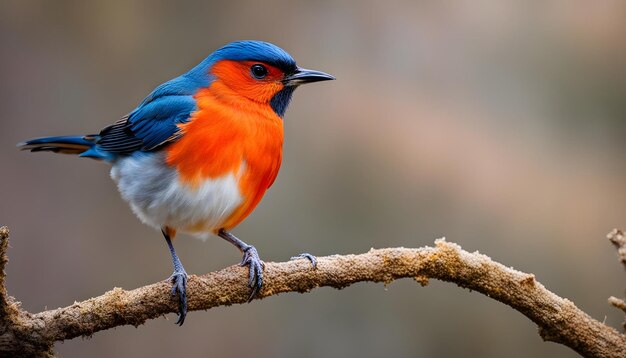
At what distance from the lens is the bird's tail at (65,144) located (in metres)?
3.20

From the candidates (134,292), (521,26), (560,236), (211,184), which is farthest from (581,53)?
(134,292)

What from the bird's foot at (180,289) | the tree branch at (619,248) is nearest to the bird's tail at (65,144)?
the bird's foot at (180,289)

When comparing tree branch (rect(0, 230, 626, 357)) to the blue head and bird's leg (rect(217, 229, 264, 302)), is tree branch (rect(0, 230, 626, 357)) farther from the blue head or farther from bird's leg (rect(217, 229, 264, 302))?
the blue head

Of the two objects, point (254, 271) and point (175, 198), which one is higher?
point (175, 198)

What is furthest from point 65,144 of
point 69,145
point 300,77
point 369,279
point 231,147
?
point 369,279

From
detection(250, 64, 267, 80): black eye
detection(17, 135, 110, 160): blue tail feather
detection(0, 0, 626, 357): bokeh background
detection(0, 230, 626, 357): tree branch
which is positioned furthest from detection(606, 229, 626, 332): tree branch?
detection(0, 0, 626, 357): bokeh background

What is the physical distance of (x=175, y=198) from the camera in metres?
2.81

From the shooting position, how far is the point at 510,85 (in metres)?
4.93

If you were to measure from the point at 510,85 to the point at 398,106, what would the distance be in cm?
76

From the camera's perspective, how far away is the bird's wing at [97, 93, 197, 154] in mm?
2943

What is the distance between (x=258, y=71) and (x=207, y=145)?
1.62ft

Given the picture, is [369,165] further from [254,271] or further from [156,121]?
[254,271]

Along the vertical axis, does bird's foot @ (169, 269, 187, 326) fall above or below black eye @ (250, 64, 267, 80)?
below

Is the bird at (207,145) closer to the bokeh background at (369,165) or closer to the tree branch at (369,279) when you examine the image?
the tree branch at (369,279)
